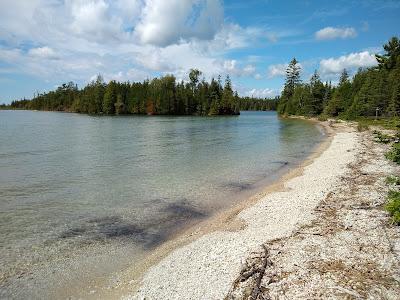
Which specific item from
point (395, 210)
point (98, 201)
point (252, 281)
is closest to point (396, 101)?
point (395, 210)

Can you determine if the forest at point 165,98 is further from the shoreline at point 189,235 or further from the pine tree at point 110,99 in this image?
the shoreline at point 189,235

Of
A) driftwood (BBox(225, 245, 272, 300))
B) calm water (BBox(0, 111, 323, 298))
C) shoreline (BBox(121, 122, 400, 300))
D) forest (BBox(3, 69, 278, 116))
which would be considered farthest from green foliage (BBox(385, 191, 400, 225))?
forest (BBox(3, 69, 278, 116))

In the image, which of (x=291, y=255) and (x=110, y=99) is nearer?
(x=291, y=255)

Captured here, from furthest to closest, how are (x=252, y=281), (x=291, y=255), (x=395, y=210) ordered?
1. (x=395, y=210)
2. (x=291, y=255)
3. (x=252, y=281)

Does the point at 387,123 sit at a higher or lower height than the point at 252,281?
higher

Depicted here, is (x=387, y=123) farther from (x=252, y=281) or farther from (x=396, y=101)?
(x=252, y=281)

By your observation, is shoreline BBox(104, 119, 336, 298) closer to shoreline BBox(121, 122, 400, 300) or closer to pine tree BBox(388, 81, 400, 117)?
shoreline BBox(121, 122, 400, 300)

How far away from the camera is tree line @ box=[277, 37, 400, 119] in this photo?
70.1 meters

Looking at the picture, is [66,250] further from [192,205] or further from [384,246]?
[384,246]

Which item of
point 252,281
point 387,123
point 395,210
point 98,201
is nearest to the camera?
point 252,281

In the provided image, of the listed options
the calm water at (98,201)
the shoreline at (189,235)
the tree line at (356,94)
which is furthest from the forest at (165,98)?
the shoreline at (189,235)

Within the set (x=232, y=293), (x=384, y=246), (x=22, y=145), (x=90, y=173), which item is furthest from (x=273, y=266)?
(x=22, y=145)

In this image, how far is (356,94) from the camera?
91188mm

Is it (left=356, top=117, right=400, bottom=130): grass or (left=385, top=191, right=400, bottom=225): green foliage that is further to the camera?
(left=356, top=117, right=400, bottom=130): grass
